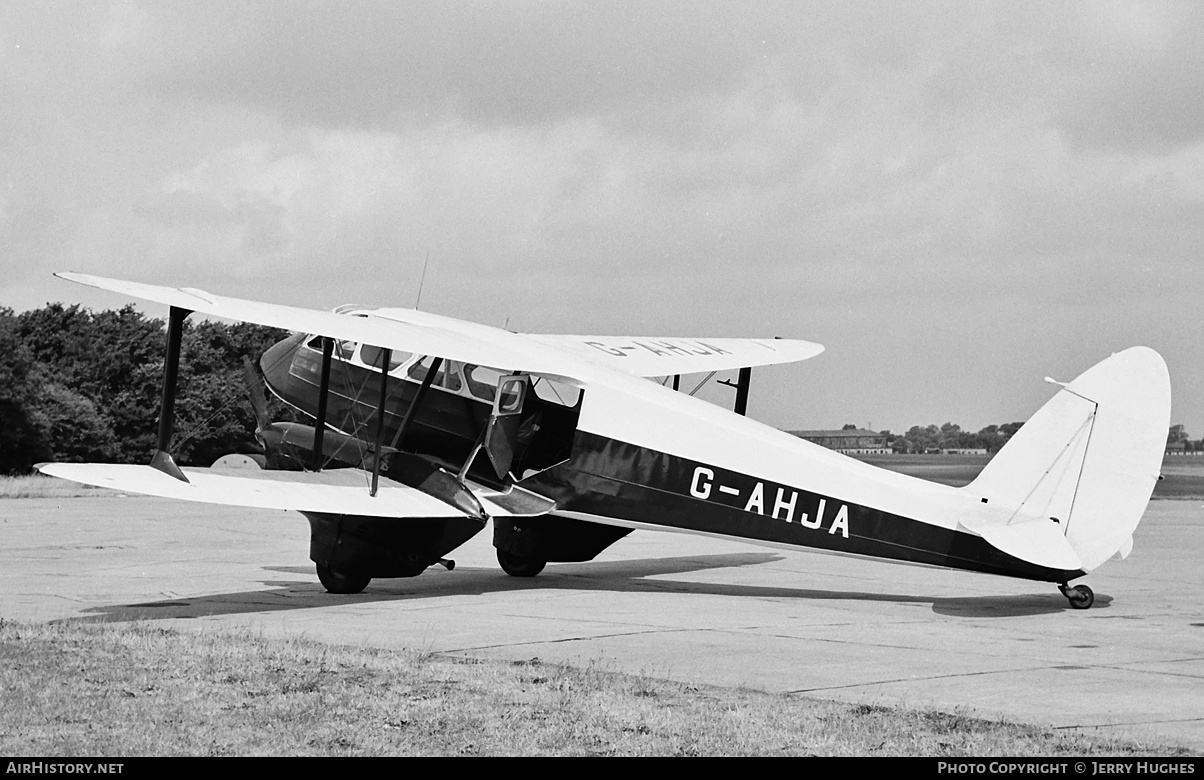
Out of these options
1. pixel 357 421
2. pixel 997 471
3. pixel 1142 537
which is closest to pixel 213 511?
pixel 357 421

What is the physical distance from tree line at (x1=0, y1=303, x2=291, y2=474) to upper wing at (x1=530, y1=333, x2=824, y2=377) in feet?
94.1

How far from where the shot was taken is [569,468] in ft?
46.9

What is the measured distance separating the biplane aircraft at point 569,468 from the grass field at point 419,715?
366cm

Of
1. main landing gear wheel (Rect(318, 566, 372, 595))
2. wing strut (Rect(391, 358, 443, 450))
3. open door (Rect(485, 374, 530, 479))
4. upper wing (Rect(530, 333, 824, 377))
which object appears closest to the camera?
main landing gear wheel (Rect(318, 566, 372, 595))

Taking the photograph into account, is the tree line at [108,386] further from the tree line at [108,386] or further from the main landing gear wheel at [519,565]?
the main landing gear wheel at [519,565]

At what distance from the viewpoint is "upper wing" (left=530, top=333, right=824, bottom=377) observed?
1753 centimetres

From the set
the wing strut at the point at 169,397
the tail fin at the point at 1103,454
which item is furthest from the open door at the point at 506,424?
the tail fin at the point at 1103,454

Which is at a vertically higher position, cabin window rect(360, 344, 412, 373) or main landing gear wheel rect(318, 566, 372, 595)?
cabin window rect(360, 344, 412, 373)

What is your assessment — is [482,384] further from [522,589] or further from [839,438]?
[839,438]

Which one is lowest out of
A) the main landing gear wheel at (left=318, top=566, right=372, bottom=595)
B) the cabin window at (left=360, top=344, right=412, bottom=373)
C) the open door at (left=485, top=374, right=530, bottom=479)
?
the main landing gear wheel at (left=318, top=566, right=372, bottom=595)

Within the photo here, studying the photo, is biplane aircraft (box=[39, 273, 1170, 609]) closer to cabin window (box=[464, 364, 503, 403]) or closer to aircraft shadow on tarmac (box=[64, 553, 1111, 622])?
cabin window (box=[464, 364, 503, 403])

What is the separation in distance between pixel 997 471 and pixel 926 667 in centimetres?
356

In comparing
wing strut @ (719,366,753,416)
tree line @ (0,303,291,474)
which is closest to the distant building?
wing strut @ (719,366,753,416)

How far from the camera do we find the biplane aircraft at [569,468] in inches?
468
